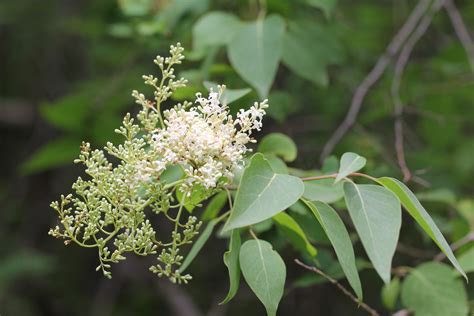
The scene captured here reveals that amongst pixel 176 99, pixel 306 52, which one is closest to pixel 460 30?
pixel 306 52

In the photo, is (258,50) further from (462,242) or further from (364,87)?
(462,242)

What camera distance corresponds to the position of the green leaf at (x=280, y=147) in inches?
71.8

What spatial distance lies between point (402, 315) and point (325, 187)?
55 cm

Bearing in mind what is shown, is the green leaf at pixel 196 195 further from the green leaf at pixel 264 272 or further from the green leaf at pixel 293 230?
the green leaf at pixel 293 230

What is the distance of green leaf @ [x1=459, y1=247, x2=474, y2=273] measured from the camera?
184cm

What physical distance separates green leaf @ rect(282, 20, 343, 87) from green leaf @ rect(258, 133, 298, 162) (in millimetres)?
534

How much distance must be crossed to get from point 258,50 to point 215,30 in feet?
0.61

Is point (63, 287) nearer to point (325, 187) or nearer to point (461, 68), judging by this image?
point (461, 68)

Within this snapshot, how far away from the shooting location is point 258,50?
215 cm

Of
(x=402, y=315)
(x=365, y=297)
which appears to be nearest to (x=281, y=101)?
(x=402, y=315)

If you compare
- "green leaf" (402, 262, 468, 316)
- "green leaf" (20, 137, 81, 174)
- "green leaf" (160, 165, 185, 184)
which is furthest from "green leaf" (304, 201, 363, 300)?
"green leaf" (20, 137, 81, 174)

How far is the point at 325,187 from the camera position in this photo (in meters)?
1.62

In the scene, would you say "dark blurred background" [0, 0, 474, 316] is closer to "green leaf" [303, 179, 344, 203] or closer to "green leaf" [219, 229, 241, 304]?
"green leaf" [303, 179, 344, 203]

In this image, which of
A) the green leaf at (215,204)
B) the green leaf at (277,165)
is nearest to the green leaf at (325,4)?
the green leaf at (277,165)
